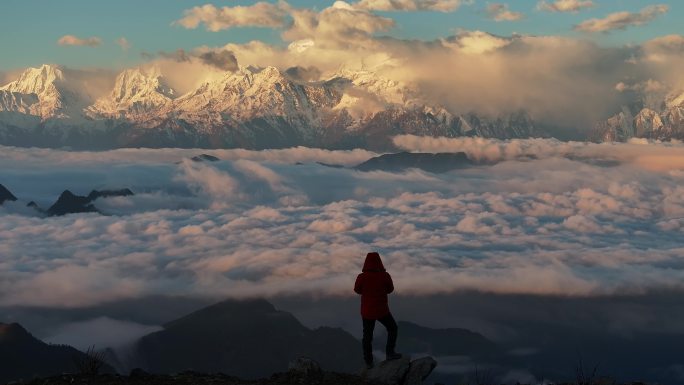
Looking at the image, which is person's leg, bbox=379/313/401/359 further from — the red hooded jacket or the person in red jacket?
the red hooded jacket

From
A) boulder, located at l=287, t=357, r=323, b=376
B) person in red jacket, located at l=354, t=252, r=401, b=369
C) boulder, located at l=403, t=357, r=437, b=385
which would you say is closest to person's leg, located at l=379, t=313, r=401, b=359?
person in red jacket, located at l=354, t=252, r=401, b=369

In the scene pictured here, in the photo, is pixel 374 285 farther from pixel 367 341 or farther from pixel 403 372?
pixel 403 372

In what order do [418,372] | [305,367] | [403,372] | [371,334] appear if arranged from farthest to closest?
[371,334], [305,367], [418,372], [403,372]

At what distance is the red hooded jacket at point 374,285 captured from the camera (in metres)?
29.0

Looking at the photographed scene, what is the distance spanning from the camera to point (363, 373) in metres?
29.2

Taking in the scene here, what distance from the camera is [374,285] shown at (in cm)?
2897

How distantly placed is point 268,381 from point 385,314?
4.45 metres

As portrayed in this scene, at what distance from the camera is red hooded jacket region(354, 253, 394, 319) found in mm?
28953

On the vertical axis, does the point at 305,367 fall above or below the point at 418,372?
above

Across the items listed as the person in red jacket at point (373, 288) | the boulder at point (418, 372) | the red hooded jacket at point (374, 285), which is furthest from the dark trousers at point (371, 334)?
the boulder at point (418, 372)

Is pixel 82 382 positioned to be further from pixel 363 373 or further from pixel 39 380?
pixel 363 373

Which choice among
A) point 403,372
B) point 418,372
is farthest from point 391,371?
point 418,372

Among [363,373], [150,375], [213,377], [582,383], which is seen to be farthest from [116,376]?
[582,383]

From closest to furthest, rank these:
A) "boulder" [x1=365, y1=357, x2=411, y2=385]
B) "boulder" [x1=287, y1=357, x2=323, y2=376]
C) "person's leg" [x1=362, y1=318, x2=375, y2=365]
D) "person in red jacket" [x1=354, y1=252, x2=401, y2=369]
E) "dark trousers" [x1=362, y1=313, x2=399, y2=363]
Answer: "boulder" [x1=365, y1=357, x2=411, y2=385], "boulder" [x1=287, y1=357, x2=323, y2=376], "person in red jacket" [x1=354, y1=252, x2=401, y2=369], "dark trousers" [x1=362, y1=313, x2=399, y2=363], "person's leg" [x1=362, y1=318, x2=375, y2=365]
